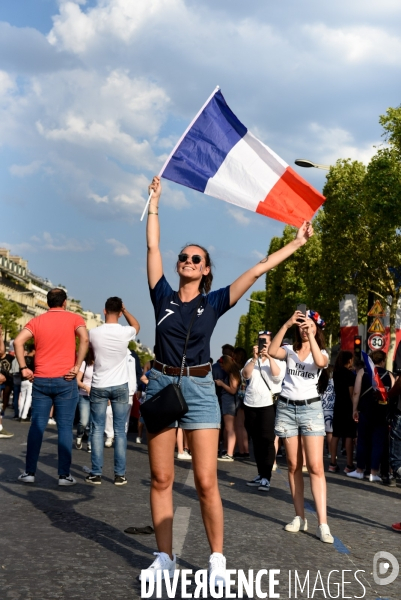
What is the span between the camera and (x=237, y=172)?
7930 millimetres

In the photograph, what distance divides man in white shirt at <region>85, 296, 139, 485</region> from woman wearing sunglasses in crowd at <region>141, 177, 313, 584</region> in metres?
4.58

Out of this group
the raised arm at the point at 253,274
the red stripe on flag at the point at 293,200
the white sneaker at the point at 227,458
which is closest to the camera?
the raised arm at the point at 253,274

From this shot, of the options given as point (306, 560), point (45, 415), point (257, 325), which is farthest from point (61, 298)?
point (257, 325)

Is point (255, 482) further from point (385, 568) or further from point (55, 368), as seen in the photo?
point (385, 568)

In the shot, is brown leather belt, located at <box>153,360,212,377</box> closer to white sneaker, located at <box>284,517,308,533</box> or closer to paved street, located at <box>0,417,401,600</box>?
paved street, located at <box>0,417,401,600</box>

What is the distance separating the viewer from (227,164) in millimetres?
7887

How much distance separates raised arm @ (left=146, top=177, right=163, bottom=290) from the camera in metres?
5.85

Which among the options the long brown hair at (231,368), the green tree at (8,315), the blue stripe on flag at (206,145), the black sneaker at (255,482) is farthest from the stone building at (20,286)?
the blue stripe on flag at (206,145)

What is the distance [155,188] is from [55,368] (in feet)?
13.7

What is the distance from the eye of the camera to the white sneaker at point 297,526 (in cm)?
798

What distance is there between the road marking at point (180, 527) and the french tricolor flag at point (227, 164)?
2669 millimetres

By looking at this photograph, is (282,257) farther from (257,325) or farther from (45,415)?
(257,325)

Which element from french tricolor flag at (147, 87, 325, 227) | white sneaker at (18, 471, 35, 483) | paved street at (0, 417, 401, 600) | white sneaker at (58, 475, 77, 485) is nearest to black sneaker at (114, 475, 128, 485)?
paved street at (0, 417, 401, 600)

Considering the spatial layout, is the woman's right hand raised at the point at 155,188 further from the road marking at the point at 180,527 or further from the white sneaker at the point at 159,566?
the road marking at the point at 180,527
